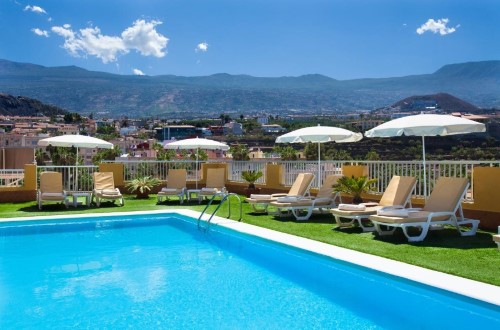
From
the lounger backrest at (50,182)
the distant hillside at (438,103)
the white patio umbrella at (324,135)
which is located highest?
the distant hillside at (438,103)

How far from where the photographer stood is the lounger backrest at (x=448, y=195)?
27.0 ft

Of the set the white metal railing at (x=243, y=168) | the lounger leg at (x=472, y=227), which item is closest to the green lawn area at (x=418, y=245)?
the lounger leg at (x=472, y=227)

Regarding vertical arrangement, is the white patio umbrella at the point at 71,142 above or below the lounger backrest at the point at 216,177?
above

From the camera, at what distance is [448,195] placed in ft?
27.5

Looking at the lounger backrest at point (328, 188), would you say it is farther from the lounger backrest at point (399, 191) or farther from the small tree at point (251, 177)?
the small tree at point (251, 177)

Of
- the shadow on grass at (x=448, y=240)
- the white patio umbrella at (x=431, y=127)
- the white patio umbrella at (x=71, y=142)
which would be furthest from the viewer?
the white patio umbrella at (x=71, y=142)

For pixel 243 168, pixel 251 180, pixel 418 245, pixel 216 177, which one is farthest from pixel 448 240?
pixel 243 168

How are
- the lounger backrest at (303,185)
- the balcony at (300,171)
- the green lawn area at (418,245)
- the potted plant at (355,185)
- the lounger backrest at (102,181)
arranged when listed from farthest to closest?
the lounger backrest at (102,181), the lounger backrest at (303,185), the potted plant at (355,185), the balcony at (300,171), the green lawn area at (418,245)

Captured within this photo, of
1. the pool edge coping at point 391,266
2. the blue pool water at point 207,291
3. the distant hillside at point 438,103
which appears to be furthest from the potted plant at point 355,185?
the distant hillside at point 438,103

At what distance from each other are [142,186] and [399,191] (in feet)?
28.9

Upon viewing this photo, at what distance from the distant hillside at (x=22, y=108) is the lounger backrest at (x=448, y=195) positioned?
18077 cm

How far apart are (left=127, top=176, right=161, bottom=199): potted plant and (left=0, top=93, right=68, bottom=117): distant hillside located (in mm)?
171446

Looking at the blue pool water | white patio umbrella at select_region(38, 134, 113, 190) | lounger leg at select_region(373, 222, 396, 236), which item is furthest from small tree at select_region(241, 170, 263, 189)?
lounger leg at select_region(373, 222, 396, 236)

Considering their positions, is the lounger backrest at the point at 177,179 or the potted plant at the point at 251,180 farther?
the lounger backrest at the point at 177,179
